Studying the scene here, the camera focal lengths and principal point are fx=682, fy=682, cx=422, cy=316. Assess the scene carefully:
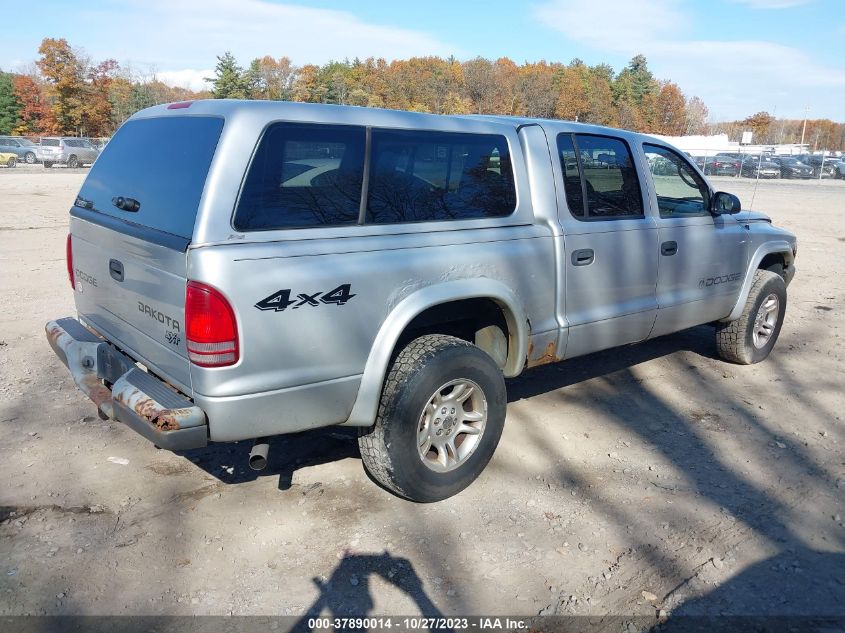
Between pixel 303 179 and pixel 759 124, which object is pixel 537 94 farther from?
pixel 303 179

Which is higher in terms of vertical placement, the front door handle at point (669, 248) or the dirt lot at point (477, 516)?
the front door handle at point (669, 248)

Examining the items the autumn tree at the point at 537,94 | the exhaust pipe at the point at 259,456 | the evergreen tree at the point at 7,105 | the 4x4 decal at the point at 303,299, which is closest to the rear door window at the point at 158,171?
the 4x4 decal at the point at 303,299

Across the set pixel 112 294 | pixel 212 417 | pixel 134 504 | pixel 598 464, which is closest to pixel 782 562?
pixel 598 464

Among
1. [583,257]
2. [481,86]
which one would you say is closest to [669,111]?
[481,86]

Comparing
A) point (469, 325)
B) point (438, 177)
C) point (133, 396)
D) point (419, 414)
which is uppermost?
point (438, 177)

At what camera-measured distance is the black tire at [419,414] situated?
3.39m

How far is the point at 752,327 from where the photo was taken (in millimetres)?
5828

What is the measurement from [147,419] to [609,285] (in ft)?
9.40

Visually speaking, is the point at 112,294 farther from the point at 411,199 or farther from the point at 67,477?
the point at 411,199

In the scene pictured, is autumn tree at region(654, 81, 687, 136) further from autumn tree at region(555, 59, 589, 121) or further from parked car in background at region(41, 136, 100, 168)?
parked car in background at region(41, 136, 100, 168)

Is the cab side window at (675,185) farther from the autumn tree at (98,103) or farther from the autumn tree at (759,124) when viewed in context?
the autumn tree at (759,124)

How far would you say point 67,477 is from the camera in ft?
12.6

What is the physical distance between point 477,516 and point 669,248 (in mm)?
2399

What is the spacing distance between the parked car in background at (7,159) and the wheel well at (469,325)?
36426 millimetres
